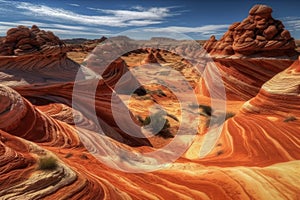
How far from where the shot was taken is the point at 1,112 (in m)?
10.1

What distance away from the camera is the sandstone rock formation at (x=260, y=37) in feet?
92.1

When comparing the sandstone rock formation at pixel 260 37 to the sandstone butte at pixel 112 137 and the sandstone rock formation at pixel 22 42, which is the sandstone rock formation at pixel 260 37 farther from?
the sandstone rock formation at pixel 22 42

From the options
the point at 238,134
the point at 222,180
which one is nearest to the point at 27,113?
the point at 222,180

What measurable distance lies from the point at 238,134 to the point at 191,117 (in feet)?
32.3

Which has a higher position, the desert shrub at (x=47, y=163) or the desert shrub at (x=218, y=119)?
the desert shrub at (x=47, y=163)

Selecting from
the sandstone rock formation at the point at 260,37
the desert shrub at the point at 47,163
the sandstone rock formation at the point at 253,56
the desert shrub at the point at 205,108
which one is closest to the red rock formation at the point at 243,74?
the sandstone rock formation at the point at 253,56

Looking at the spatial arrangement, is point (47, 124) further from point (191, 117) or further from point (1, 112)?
point (191, 117)

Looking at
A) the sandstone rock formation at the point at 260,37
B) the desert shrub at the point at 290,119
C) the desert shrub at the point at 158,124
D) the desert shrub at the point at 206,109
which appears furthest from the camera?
the sandstone rock formation at the point at 260,37

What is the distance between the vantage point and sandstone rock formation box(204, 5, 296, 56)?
28062mm

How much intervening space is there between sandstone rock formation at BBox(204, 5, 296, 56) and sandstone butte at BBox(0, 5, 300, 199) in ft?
0.47

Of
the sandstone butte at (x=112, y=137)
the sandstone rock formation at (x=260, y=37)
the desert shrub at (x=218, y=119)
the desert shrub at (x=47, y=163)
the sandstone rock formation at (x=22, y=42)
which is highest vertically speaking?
the sandstone rock formation at (x=260, y=37)

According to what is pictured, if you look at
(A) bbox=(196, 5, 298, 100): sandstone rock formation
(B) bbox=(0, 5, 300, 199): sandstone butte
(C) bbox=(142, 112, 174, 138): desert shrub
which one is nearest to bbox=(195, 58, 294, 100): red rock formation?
(A) bbox=(196, 5, 298, 100): sandstone rock formation

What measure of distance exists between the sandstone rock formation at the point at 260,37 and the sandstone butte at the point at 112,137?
0.14 meters

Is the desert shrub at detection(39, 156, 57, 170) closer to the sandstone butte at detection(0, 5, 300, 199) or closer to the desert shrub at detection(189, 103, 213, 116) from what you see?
the sandstone butte at detection(0, 5, 300, 199)
